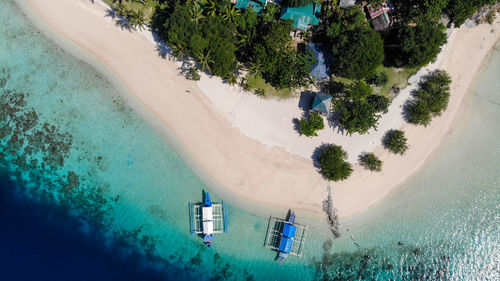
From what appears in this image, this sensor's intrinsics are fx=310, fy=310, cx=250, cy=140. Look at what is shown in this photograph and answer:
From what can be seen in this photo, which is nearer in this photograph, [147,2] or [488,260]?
[147,2]

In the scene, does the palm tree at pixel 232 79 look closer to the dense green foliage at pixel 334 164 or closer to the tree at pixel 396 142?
the dense green foliage at pixel 334 164

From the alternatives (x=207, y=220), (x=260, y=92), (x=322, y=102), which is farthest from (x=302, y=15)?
(x=207, y=220)

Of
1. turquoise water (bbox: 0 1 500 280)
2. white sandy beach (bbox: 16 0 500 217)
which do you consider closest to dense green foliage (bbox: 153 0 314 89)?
white sandy beach (bbox: 16 0 500 217)

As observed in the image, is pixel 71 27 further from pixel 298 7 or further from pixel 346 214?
pixel 346 214

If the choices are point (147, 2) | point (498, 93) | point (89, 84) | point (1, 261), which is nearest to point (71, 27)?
point (89, 84)

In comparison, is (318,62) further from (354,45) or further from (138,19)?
(138,19)
